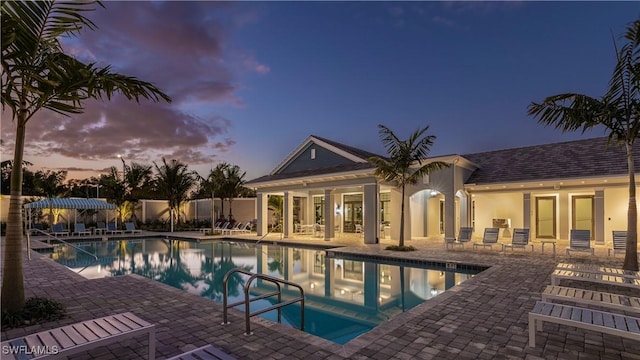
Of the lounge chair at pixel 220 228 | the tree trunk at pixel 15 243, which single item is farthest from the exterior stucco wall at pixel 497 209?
the tree trunk at pixel 15 243

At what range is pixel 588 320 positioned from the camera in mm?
4180

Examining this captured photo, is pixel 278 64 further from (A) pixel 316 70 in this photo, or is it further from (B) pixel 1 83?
(B) pixel 1 83

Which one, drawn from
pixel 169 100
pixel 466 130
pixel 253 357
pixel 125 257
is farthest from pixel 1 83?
pixel 466 130

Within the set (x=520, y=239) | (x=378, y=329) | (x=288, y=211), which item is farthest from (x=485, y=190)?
(x=378, y=329)

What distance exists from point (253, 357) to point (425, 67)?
21922 millimetres

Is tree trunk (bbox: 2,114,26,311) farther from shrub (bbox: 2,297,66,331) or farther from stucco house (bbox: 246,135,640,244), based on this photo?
stucco house (bbox: 246,135,640,244)

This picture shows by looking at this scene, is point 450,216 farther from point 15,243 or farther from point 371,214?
point 15,243

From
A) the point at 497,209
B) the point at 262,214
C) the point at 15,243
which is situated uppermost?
the point at 15,243

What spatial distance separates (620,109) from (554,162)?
10.1m

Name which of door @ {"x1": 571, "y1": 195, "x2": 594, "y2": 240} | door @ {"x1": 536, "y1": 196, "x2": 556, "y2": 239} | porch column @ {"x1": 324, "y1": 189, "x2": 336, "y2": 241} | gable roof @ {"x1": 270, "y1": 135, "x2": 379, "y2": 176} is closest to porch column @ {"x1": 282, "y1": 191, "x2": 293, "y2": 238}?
gable roof @ {"x1": 270, "y1": 135, "x2": 379, "y2": 176}

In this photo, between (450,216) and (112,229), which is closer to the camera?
(450,216)

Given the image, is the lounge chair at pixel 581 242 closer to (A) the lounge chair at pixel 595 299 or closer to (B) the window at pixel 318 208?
(A) the lounge chair at pixel 595 299

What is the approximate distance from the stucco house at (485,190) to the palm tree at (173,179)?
21.0 ft

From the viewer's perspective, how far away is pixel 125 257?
52.0 feet
